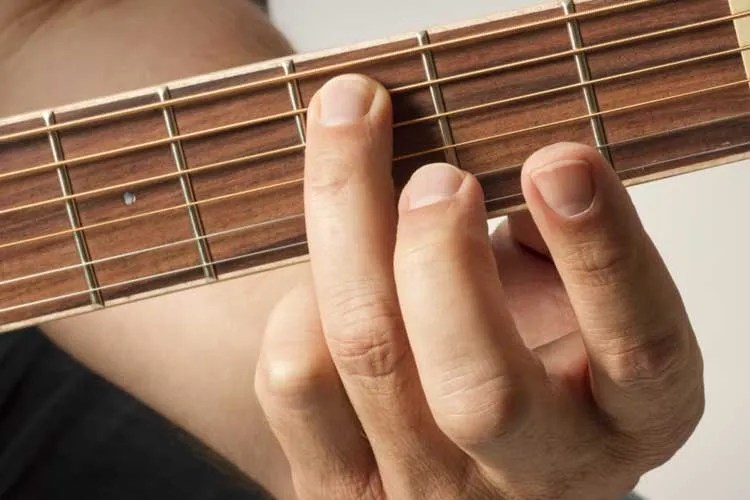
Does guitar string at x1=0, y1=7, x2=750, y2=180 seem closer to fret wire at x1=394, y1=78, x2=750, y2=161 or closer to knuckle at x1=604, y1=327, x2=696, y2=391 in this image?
fret wire at x1=394, y1=78, x2=750, y2=161

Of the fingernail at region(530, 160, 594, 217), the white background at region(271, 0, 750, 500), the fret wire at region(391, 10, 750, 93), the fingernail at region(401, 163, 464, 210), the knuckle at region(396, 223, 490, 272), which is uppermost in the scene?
the fret wire at region(391, 10, 750, 93)

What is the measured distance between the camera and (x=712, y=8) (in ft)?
1.84

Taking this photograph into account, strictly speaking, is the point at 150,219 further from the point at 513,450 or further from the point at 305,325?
the point at 513,450

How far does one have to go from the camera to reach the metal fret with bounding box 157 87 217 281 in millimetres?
565

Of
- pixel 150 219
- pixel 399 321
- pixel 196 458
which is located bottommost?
pixel 196 458

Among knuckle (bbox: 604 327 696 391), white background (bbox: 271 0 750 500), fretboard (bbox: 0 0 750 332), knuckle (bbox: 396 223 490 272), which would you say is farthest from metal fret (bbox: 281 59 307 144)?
white background (bbox: 271 0 750 500)

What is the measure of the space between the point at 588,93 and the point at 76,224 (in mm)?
360

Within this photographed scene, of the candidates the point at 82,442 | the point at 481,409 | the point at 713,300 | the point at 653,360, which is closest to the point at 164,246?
the point at 481,409

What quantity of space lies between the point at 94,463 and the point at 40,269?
20.7 inches

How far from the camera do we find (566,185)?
19.1 inches

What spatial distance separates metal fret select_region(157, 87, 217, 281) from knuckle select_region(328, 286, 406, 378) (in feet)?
0.31

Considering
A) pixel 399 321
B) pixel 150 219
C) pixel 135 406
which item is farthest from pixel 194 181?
pixel 135 406

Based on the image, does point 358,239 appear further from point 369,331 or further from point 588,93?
point 588,93

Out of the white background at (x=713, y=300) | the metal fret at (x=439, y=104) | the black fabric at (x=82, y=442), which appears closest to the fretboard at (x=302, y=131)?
the metal fret at (x=439, y=104)
